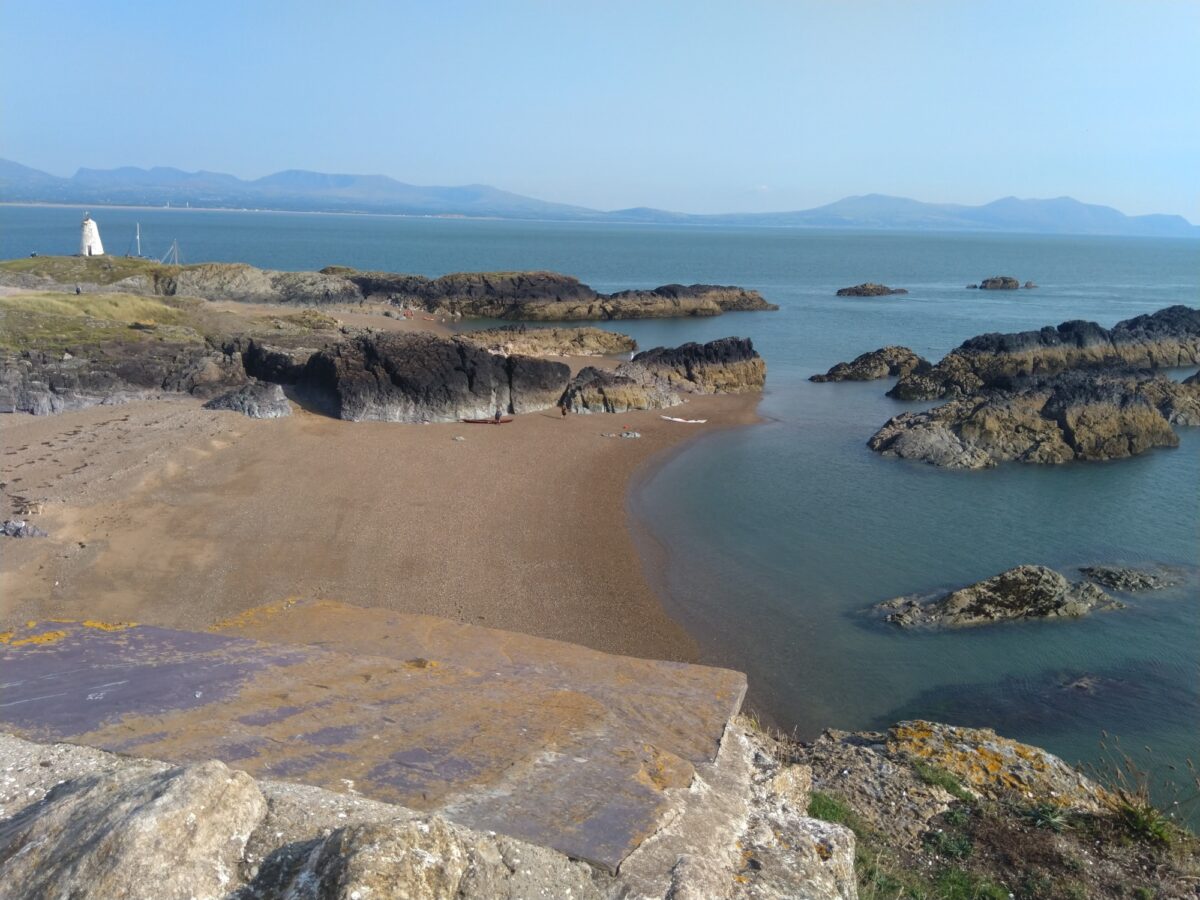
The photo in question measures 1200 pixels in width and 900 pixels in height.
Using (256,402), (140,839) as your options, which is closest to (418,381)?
(256,402)

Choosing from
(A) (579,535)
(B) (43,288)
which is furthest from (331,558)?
(B) (43,288)

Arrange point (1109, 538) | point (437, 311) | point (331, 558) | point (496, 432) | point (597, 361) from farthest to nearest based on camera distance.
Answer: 1. point (437, 311)
2. point (597, 361)
3. point (496, 432)
4. point (1109, 538)
5. point (331, 558)

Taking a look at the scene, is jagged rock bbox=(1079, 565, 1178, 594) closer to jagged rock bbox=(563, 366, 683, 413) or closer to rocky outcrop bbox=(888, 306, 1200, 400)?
jagged rock bbox=(563, 366, 683, 413)

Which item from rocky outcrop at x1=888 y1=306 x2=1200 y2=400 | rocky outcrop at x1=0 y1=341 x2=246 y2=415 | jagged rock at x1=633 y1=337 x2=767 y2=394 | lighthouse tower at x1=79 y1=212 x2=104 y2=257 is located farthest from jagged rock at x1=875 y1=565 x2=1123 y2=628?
lighthouse tower at x1=79 y1=212 x2=104 y2=257

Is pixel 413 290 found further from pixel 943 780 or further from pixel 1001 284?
pixel 1001 284

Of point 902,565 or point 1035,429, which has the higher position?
point 1035,429

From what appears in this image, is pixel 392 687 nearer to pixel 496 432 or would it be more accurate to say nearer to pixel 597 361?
pixel 496 432
